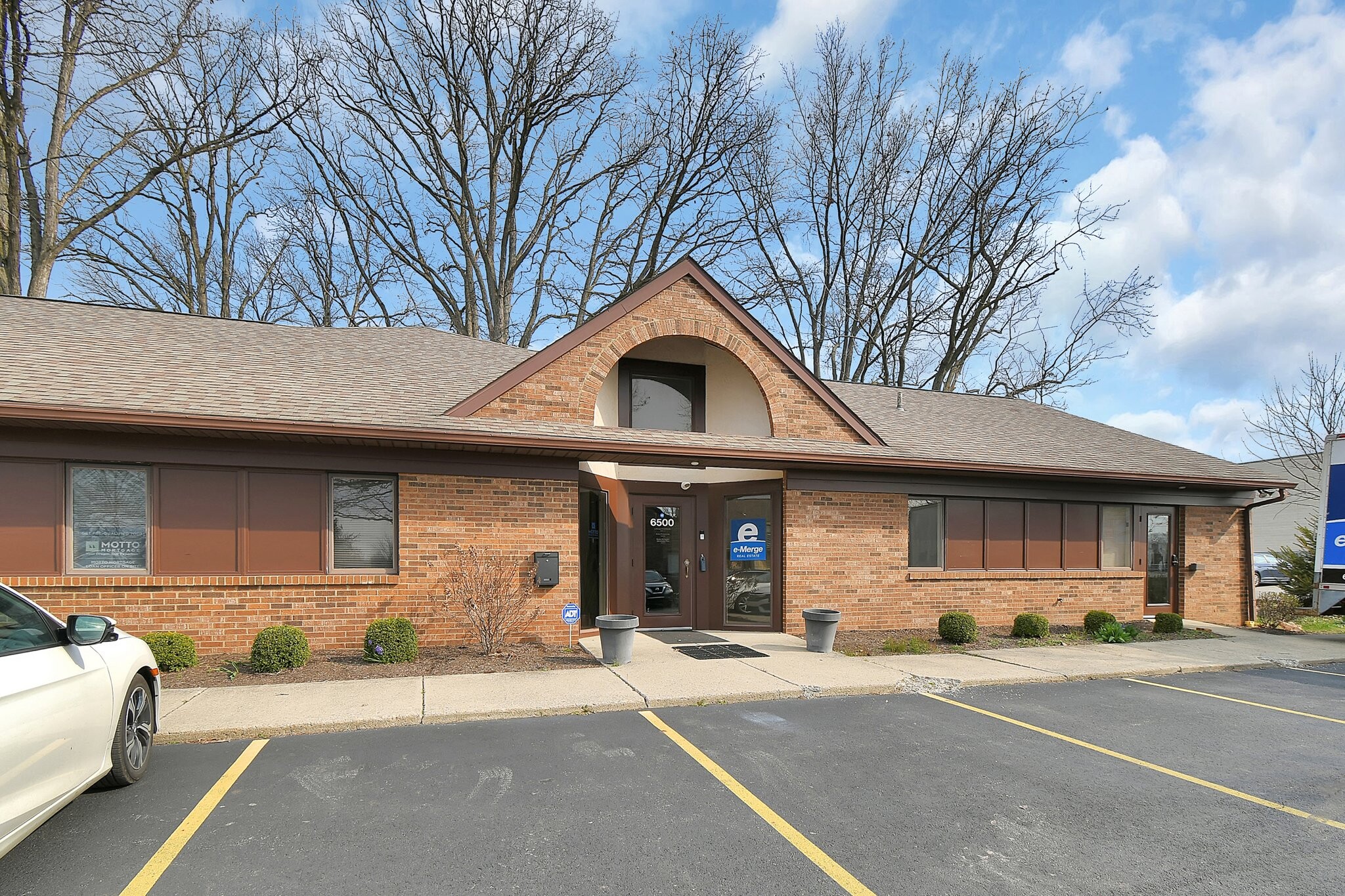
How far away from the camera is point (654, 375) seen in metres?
13.5

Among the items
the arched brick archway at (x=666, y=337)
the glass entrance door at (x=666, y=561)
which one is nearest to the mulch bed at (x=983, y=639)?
the glass entrance door at (x=666, y=561)

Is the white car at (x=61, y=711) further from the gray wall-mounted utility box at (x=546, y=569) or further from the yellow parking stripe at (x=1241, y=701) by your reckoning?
the yellow parking stripe at (x=1241, y=701)

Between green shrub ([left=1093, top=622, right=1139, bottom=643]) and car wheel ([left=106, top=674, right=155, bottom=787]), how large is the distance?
12739 millimetres

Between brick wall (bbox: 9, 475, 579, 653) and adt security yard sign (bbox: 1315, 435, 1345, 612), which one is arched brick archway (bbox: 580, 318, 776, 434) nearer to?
brick wall (bbox: 9, 475, 579, 653)

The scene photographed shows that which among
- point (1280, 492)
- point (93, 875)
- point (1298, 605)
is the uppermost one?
point (1280, 492)

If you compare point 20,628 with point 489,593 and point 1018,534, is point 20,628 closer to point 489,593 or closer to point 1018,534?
point 489,593

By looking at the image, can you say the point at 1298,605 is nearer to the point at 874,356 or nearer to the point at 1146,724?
the point at 1146,724

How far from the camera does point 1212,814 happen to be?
480 cm

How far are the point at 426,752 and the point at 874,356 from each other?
27.0 meters

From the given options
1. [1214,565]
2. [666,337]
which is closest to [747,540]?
[666,337]

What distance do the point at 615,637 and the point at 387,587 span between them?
3151 mm

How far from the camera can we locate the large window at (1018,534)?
12930 mm

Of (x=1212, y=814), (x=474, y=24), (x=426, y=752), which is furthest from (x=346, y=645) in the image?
(x=474, y=24)

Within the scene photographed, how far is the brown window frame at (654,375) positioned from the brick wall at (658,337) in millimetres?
1582
